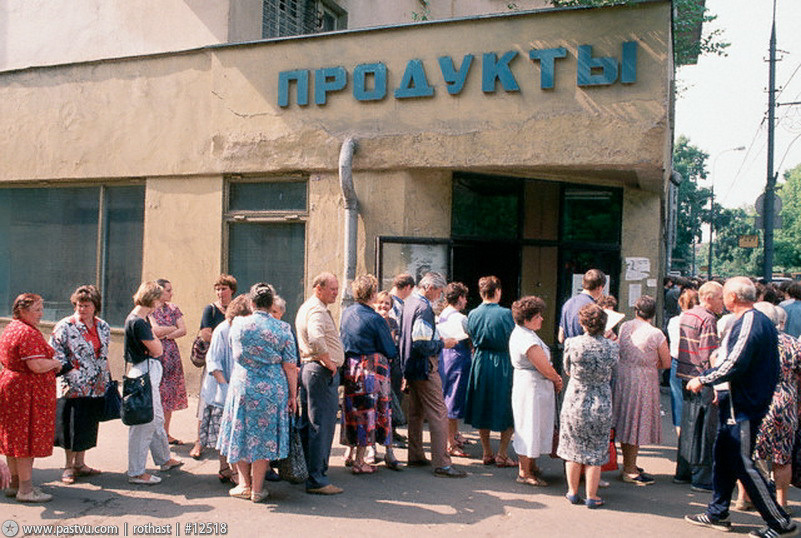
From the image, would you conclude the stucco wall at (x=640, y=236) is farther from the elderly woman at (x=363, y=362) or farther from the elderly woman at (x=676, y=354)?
the elderly woman at (x=363, y=362)

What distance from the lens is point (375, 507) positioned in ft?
17.5

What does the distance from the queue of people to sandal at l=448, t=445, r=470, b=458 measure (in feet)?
0.07

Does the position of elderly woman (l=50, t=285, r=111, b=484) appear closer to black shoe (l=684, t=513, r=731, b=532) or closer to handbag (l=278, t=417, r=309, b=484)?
handbag (l=278, t=417, r=309, b=484)

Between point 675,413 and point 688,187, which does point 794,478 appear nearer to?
point 675,413

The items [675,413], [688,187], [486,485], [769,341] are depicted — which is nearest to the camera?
[769,341]

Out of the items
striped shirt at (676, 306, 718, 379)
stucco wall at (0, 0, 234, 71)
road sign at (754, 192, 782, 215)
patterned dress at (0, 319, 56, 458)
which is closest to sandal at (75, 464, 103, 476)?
patterned dress at (0, 319, 56, 458)

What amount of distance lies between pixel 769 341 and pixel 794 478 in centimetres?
136

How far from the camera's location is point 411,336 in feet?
20.6

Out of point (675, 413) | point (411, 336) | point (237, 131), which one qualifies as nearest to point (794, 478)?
point (675, 413)

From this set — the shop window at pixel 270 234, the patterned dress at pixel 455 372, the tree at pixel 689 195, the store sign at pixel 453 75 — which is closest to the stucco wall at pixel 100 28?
the store sign at pixel 453 75

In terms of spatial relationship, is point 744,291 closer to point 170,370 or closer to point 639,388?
point 639,388

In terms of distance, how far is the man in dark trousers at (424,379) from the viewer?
6.17 meters

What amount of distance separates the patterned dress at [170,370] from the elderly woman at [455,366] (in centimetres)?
270

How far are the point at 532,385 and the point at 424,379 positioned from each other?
102cm
